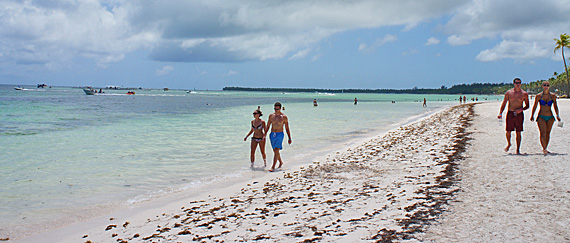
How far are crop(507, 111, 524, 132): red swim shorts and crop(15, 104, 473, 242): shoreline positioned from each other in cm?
208

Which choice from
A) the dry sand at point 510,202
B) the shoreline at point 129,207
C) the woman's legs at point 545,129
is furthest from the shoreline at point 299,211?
the woman's legs at point 545,129

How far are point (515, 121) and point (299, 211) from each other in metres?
7.19

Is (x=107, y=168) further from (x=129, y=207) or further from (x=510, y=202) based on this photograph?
(x=510, y=202)

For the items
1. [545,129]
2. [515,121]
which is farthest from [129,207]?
[545,129]

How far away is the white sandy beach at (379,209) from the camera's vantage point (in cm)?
471

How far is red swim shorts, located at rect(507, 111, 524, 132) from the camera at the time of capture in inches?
388

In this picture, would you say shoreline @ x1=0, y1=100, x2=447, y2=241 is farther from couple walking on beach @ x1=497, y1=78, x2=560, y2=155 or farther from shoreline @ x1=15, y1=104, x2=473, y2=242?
couple walking on beach @ x1=497, y1=78, x2=560, y2=155

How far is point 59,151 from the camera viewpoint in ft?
47.9

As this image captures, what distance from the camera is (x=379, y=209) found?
19.0 ft

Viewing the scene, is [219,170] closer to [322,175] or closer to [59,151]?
[322,175]

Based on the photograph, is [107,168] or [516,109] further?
[107,168]

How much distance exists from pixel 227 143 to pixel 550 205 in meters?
13.2

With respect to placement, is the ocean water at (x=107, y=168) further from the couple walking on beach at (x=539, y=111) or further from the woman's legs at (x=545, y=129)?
the woman's legs at (x=545, y=129)

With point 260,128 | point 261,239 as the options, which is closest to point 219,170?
point 260,128
